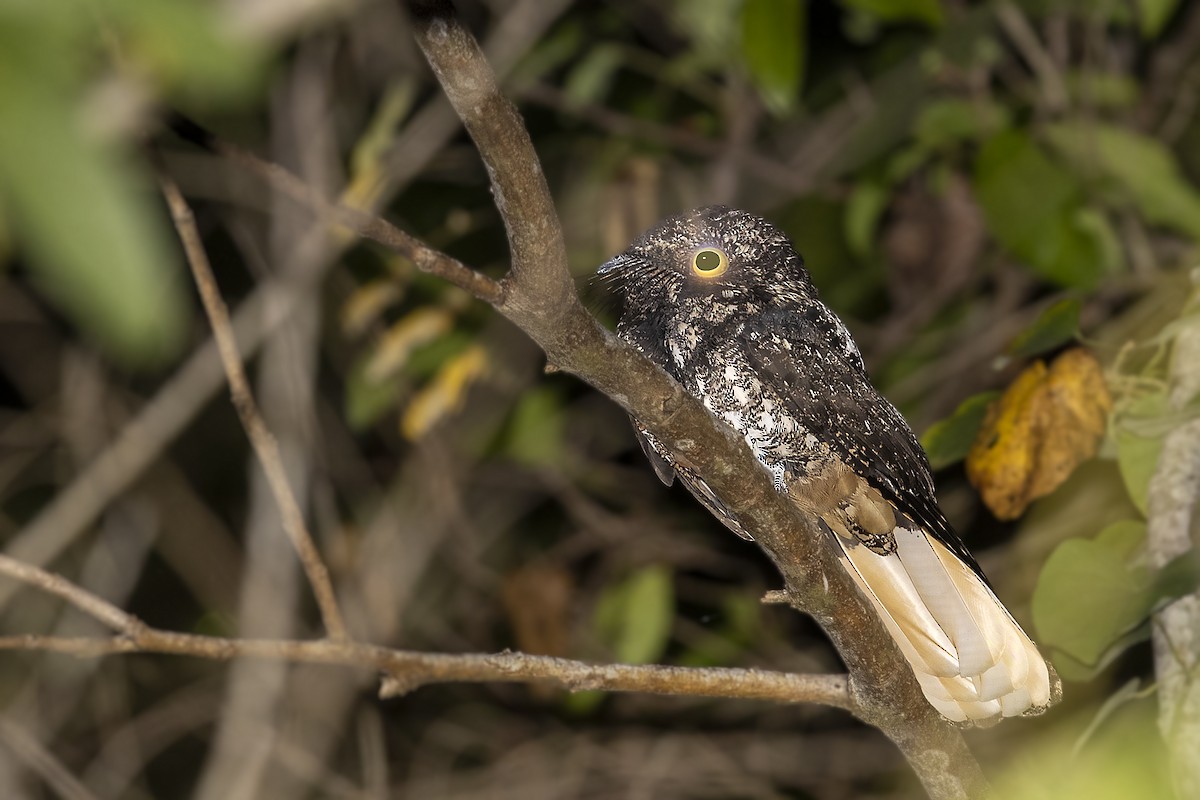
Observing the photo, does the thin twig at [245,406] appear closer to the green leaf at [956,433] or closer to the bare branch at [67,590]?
the bare branch at [67,590]

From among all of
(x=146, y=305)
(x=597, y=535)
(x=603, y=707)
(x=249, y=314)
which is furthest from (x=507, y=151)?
(x=603, y=707)

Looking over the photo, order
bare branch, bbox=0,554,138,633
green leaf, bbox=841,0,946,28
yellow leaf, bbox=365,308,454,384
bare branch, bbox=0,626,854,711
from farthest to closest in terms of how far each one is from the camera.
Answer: yellow leaf, bbox=365,308,454,384 < green leaf, bbox=841,0,946,28 < bare branch, bbox=0,626,854,711 < bare branch, bbox=0,554,138,633

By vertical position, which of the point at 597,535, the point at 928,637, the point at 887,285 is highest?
the point at 887,285

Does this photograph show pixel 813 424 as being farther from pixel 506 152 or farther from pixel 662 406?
pixel 506 152

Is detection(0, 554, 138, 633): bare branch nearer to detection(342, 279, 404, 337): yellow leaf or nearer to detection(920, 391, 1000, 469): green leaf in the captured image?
detection(920, 391, 1000, 469): green leaf

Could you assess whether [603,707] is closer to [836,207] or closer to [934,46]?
[836,207]

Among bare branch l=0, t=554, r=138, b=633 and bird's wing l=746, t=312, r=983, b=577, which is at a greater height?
bird's wing l=746, t=312, r=983, b=577

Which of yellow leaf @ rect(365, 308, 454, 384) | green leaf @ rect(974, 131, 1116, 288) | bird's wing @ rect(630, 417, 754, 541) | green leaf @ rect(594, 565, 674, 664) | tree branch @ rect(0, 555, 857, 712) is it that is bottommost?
tree branch @ rect(0, 555, 857, 712)

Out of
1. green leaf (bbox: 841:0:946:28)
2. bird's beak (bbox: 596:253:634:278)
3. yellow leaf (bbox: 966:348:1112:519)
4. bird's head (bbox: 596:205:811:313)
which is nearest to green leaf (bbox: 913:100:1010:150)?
green leaf (bbox: 841:0:946:28)
